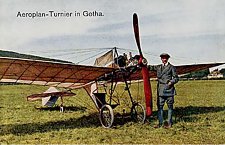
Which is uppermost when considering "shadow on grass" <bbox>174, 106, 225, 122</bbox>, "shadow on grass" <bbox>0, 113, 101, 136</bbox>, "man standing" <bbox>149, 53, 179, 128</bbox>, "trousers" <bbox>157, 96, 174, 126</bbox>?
"man standing" <bbox>149, 53, 179, 128</bbox>

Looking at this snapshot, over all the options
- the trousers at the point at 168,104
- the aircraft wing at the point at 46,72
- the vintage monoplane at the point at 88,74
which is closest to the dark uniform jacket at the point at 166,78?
the trousers at the point at 168,104

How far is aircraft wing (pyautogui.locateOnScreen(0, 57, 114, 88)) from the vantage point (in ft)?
24.0

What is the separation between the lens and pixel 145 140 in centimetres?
713

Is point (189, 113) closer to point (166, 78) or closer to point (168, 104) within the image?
point (168, 104)

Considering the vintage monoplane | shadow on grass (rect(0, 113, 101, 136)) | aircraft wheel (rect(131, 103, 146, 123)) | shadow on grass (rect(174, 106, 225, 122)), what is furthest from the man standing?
shadow on grass (rect(0, 113, 101, 136))

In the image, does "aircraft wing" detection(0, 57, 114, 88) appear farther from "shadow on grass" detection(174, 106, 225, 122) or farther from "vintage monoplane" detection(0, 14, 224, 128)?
"shadow on grass" detection(174, 106, 225, 122)

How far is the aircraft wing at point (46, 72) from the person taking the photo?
24.0 feet

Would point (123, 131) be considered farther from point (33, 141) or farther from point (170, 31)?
point (170, 31)

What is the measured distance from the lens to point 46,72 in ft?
28.0

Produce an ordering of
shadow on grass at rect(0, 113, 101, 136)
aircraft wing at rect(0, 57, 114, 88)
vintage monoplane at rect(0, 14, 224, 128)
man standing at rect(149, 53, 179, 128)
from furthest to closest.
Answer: man standing at rect(149, 53, 179, 128), shadow on grass at rect(0, 113, 101, 136), vintage monoplane at rect(0, 14, 224, 128), aircraft wing at rect(0, 57, 114, 88)

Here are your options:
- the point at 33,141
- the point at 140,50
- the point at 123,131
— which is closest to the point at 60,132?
the point at 33,141

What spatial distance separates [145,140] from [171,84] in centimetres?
197

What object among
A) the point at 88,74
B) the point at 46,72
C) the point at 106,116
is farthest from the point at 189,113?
the point at 46,72

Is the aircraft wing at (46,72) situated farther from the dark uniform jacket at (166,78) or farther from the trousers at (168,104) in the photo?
the trousers at (168,104)
